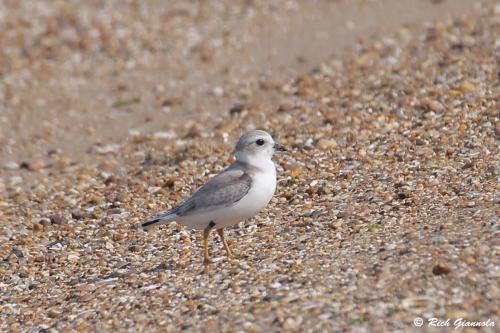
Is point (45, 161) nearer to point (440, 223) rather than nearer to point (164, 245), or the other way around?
point (164, 245)

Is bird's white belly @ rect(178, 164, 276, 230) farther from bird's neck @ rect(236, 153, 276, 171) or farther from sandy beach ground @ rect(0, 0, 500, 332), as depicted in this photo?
sandy beach ground @ rect(0, 0, 500, 332)

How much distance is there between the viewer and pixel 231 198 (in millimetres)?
8656

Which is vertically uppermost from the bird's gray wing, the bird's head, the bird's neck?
the bird's head

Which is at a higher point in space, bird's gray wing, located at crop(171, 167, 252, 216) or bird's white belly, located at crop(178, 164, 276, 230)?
bird's gray wing, located at crop(171, 167, 252, 216)

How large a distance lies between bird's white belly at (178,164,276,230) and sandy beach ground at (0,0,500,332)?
0.49 m

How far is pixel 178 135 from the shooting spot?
1483 cm

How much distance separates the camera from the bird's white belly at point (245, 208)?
28.3 ft

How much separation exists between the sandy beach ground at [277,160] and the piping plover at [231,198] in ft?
1.64

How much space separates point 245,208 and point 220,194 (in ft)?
0.97

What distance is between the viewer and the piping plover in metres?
8.66

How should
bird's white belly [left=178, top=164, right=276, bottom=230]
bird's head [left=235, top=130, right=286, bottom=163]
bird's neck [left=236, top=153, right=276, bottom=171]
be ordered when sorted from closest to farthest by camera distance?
bird's white belly [left=178, top=164, right=276, bottom=230], bird's neck [left=236, top=153, right=276, bottom=171], bird's head [left=235, top=130, right=286, bottom=163]

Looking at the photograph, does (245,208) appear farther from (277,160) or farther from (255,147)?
(277,160)

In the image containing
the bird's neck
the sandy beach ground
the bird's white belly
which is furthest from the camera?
the bird's neck

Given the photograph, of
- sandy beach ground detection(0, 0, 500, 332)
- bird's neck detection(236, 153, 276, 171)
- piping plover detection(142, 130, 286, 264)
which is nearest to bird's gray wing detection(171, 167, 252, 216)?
piping plover detection(142, 130, 286, 264)
